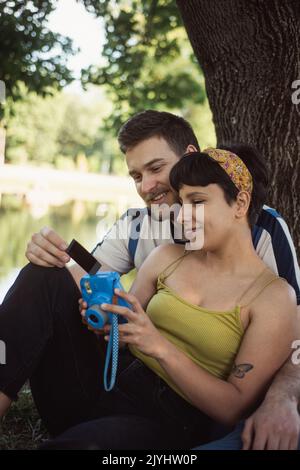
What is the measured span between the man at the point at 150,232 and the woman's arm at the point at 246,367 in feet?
0.28

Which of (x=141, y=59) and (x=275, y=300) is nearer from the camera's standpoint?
(x=275, y=300)

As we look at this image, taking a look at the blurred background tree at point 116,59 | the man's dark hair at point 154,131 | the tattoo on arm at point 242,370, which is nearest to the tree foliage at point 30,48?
the blurred background tree at point 116,59

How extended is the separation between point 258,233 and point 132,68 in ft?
18.8

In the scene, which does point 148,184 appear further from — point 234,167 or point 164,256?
point 234,167

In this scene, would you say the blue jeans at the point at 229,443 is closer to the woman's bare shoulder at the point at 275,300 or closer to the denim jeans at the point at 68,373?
the denim jeans at the point at 68,373

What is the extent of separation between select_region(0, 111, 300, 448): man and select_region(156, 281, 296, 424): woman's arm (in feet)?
0.28

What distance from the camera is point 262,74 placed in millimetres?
3713

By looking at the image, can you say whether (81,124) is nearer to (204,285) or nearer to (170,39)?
(170,39)

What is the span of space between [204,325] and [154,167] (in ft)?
3.71

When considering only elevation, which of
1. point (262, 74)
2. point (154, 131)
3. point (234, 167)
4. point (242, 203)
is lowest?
point (242, 203)

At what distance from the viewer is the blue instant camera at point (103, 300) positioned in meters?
2.17

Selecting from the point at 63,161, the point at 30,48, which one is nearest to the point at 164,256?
the point at 30,48

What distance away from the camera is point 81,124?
1518 inches

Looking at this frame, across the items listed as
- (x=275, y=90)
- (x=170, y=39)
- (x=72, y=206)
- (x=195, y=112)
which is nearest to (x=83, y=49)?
(x=170, y=39)
